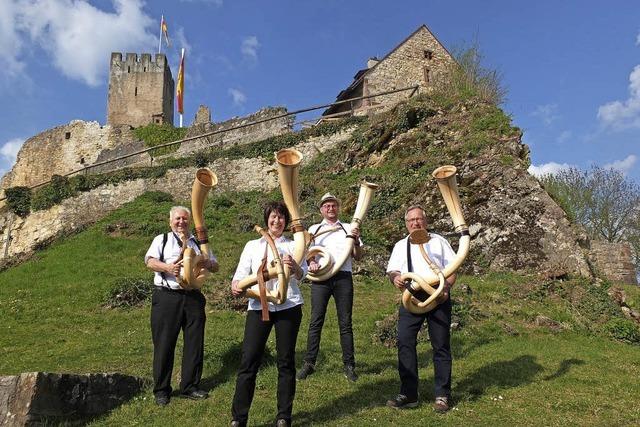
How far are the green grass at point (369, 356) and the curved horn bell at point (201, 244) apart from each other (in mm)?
1256

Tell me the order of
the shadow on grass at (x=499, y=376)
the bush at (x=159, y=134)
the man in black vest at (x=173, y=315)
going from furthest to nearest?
the bush at (x=159, y=134), the shadow on grass at (x=499, y=376), the man in black vest at (x=173, y=315)

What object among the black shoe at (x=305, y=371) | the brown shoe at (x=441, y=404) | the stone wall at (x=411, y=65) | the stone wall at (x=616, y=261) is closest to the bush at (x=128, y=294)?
the black shoe at (x=305, y=371)

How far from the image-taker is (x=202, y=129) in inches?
1083

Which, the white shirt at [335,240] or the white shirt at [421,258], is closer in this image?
the white shirt at [421,258]

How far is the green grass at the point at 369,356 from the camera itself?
16.6ft

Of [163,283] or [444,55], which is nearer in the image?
[163,283]

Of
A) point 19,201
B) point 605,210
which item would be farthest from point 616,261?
point 19,201

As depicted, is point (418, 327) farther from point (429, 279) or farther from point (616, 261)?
point (616, 261)

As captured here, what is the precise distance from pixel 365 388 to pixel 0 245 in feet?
82.0

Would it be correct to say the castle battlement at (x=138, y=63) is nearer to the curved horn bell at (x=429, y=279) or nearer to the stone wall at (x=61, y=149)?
the stone wall at (x=61, y=149)

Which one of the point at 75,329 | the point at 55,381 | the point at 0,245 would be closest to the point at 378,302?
the point at 75,329

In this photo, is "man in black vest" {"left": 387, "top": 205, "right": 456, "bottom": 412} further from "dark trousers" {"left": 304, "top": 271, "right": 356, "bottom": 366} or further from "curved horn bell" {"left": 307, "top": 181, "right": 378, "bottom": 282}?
"dark trousers" {"left": 304, "top": 271, "right": 356, "bottom": 366}

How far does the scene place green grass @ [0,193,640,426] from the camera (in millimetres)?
5059

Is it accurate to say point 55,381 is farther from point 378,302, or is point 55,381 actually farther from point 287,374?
point 378,302
